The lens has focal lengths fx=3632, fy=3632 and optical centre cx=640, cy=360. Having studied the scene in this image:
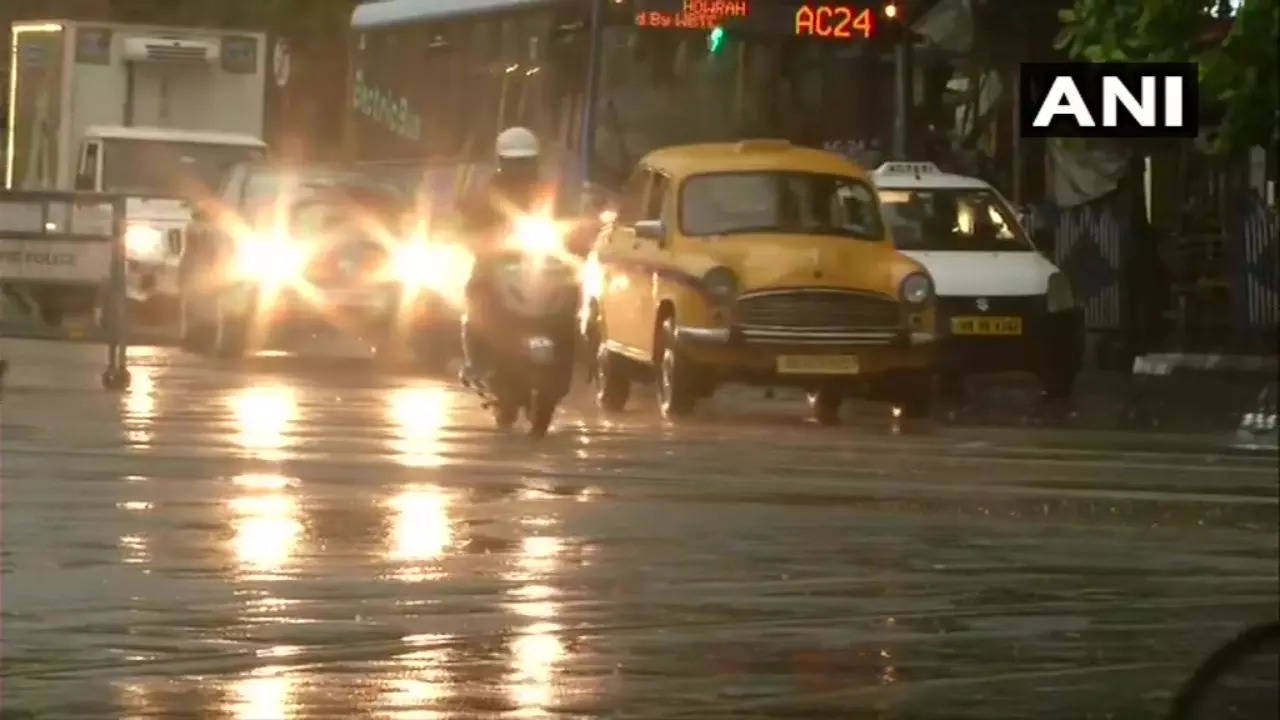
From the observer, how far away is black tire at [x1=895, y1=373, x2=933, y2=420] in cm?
2609

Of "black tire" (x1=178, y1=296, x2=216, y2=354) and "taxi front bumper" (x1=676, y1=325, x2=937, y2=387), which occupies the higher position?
"black tire" (x1=178, y1=296, x2=216, y2=354)

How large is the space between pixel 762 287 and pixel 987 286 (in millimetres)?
3455

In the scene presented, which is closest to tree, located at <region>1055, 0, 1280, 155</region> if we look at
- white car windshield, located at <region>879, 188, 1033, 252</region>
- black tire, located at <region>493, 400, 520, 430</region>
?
black tire, located at <region>493, 400, 520, 430</region>

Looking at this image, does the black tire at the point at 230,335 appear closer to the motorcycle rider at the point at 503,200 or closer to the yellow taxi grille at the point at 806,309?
the yellow taxi grille at the point at 806,309

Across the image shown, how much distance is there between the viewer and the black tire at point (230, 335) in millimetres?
31984

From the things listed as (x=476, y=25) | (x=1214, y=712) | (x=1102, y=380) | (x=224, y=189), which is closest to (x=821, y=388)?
(x=1102, y=380)

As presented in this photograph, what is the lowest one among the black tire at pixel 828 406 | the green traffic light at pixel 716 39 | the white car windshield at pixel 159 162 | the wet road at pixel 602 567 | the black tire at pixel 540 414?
the wet road at pixel 602 567

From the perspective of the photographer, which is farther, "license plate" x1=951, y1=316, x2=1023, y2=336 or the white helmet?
"license plate" x1=951, y1=316, x2=1023, y2=336

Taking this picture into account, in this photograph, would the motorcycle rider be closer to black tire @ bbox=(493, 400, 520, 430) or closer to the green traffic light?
black tire @ bbox=(493, 400, 520, 430)

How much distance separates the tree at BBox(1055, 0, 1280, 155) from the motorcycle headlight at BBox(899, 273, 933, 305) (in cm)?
239

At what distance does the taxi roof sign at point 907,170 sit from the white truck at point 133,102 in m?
13.1

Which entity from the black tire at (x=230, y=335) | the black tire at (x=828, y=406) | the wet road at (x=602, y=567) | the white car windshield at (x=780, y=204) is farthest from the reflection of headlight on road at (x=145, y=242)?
the wet road at (x=602, y=567)

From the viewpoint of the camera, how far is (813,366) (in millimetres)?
25625

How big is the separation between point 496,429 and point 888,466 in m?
3.11
